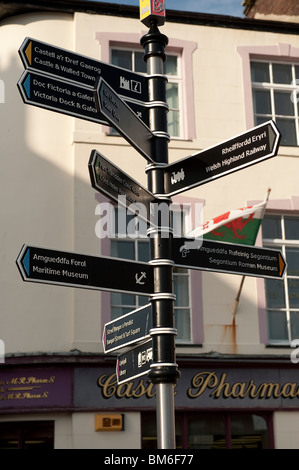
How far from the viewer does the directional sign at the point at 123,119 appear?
18.0ft

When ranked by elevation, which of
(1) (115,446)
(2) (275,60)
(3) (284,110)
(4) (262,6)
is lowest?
(1) (115,446)

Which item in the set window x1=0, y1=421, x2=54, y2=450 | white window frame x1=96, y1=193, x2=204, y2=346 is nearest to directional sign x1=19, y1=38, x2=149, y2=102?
white window frame x1=96, y1=193, x2=204, y2=346

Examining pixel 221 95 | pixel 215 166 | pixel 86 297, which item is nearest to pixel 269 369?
pixel 86 297

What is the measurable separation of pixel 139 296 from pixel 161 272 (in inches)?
272

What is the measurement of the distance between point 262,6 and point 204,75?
202 inches

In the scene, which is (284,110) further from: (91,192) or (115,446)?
(115,446)

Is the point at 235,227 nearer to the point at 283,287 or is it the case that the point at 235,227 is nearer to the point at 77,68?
the point at 283,287

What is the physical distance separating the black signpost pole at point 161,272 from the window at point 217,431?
268 inches

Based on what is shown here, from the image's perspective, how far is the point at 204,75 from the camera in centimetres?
1416

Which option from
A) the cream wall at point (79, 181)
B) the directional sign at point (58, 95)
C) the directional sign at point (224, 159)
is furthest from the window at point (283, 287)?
the directional sign at point (58, 95)

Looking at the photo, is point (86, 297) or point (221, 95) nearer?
point (86, 297)

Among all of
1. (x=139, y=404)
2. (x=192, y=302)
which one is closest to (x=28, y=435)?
(x=139, y=404)

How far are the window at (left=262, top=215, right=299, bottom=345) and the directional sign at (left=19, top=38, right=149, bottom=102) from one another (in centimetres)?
742

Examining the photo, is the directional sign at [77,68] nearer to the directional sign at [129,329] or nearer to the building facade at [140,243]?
the directional sign at [129,329]
